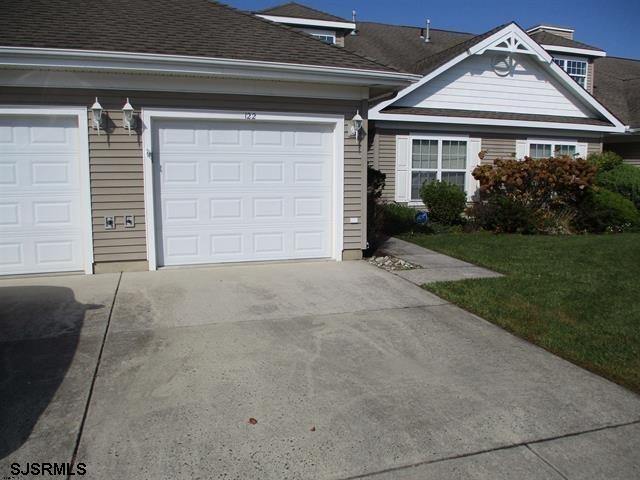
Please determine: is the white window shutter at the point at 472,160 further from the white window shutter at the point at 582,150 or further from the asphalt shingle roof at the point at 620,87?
the asphalt shingle roof at the point at 620,87

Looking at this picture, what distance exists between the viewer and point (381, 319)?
598 centimetres

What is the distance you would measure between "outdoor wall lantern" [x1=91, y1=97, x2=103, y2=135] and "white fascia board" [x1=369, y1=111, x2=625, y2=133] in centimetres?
704

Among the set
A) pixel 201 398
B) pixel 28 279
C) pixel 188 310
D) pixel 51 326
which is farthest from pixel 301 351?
pixel 28 279

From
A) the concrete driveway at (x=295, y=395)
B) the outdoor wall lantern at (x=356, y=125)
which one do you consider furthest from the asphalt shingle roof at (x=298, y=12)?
the concrete driveway at (x=295, y=395)

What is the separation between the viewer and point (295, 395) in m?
4.10

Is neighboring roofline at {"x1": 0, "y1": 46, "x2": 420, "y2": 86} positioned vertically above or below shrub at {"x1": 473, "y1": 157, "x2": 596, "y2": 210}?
above

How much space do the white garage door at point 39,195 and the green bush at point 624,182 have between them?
1273 cm

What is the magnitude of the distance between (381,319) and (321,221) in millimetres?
3425

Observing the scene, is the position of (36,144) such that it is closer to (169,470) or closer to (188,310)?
(188,310)

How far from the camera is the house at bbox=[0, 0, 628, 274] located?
24.9 ft

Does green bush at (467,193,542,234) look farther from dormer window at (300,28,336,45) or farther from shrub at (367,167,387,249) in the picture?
dormer window at (300,28,336,45)

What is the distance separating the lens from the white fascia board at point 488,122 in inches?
528

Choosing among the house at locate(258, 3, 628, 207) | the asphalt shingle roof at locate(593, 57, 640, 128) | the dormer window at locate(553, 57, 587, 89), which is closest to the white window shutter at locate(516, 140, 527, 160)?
the house at locate(258, 3, 628, 207)

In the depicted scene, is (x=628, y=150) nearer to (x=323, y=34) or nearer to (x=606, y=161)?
(x=606, y=161)
